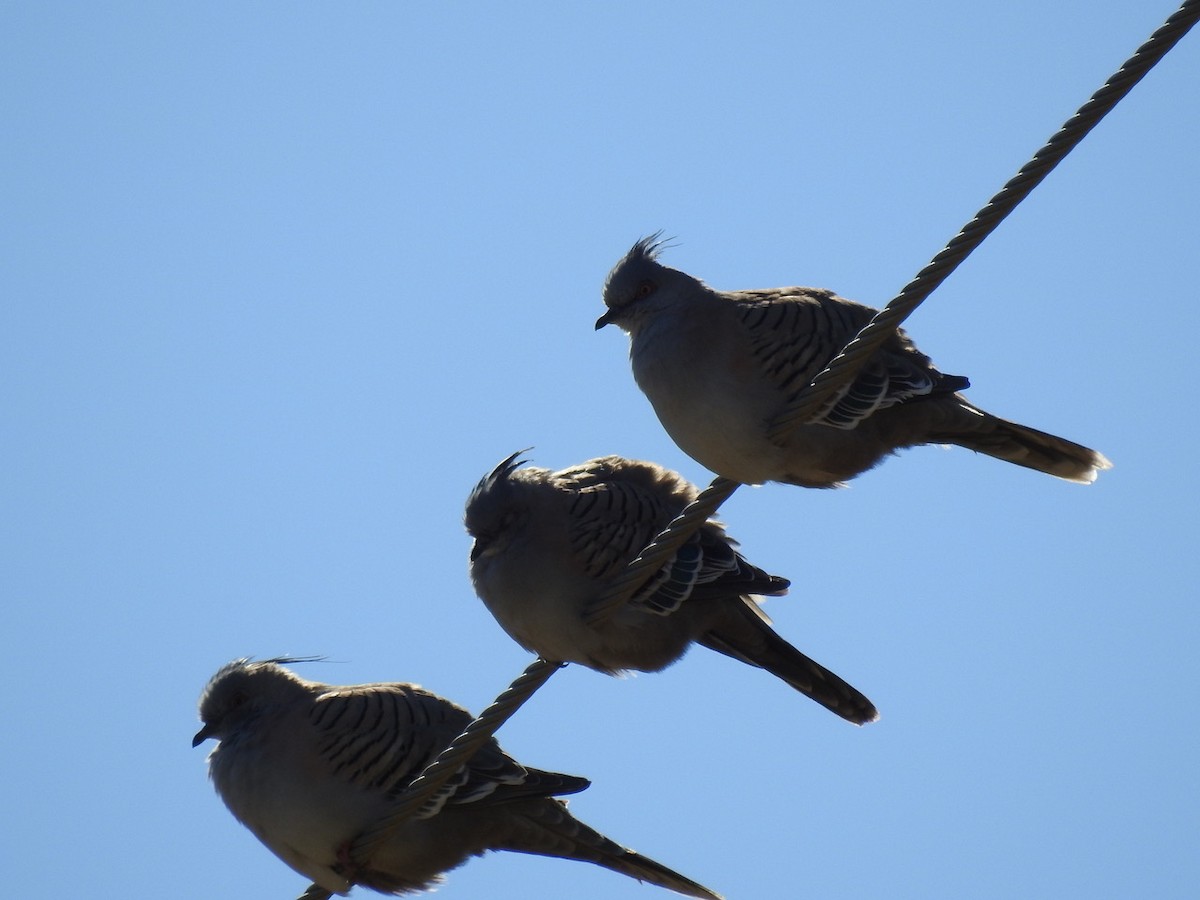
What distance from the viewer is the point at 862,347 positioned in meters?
4.19

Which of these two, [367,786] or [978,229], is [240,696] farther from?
[978,229]

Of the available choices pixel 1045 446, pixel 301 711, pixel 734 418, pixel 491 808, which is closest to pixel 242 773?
pixel 301 711

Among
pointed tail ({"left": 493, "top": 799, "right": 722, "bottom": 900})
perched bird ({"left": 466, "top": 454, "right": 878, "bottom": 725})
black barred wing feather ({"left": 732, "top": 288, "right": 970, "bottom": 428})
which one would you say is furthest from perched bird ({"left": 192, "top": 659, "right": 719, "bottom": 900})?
black barred wing feather ({"left": 732, "top": 288, "right": 970, "bottom": 428})

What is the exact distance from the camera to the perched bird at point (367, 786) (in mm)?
5070

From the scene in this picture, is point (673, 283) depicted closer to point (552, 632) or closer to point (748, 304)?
point (748, 304)

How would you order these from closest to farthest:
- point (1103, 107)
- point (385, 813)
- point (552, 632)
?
point (1103, 107) < point (385, 813) < point (552, 632)

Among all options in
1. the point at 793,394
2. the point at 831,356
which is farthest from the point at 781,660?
the point at 831,356

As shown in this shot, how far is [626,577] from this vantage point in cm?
466

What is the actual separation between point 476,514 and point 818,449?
138cm

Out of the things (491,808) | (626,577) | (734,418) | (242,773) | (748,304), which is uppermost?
(748,304)

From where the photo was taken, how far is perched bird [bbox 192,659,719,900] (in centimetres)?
507

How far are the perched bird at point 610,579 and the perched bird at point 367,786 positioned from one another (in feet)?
1.63

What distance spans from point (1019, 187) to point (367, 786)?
2950 mm

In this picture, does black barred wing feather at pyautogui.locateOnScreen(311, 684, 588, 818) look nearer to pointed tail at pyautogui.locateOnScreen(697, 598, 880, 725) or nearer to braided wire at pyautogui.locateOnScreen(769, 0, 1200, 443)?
pointed tail at pyautogui.locateOnScreen(697, 598, 880, 725)
